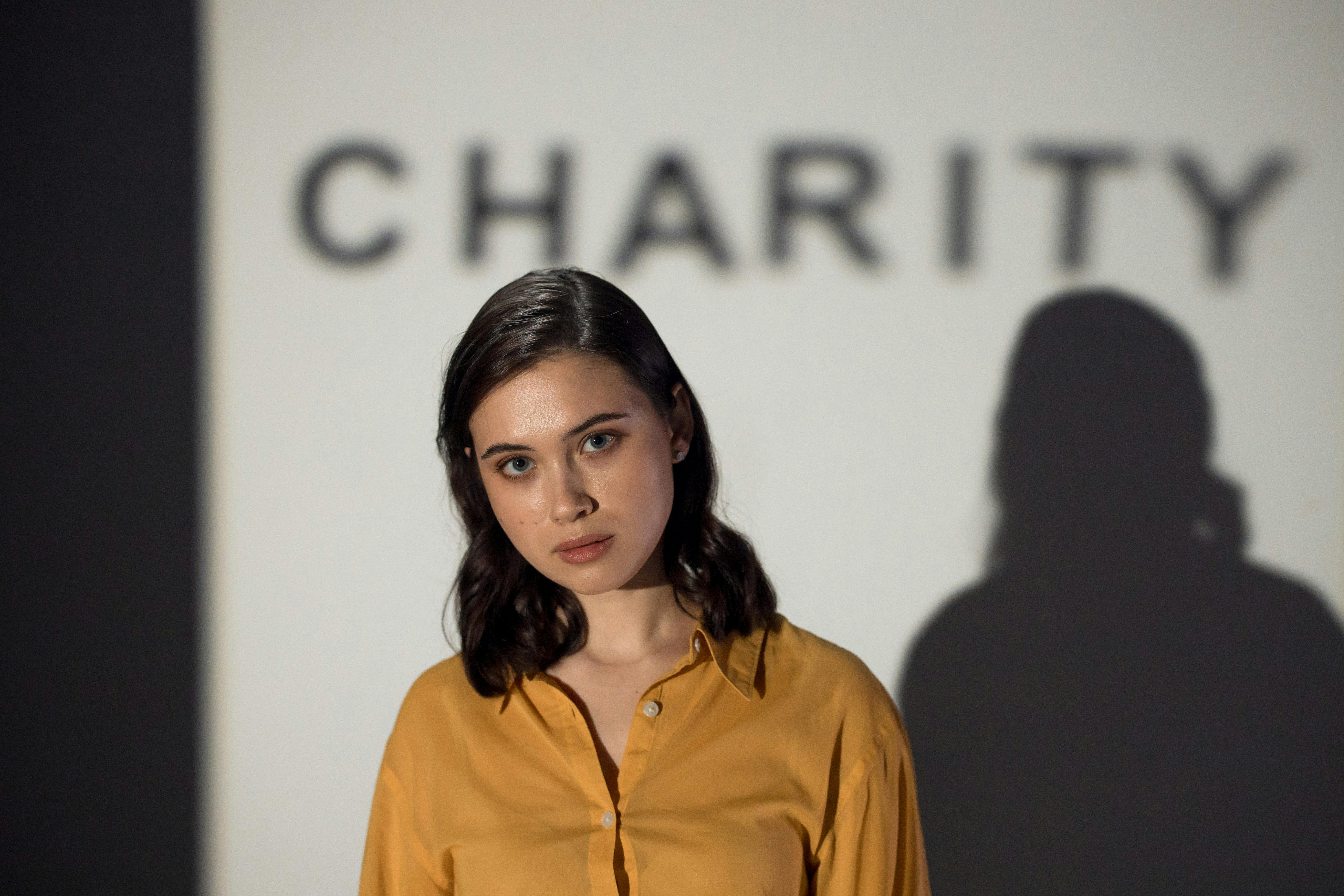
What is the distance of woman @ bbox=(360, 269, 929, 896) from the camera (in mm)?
1264

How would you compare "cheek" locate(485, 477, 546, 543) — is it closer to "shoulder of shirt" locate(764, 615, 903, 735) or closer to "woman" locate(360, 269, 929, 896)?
"woman" locate(360, 269, 929, 896)

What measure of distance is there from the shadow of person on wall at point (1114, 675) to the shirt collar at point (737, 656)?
38.5 inches

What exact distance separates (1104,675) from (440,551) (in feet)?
5.17

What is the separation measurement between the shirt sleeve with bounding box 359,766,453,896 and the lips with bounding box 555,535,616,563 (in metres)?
0.45

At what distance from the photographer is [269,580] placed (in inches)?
89.4

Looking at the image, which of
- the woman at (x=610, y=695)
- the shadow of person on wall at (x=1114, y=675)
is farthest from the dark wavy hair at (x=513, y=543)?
the shadow of person on wall at (x=1114, y=675)

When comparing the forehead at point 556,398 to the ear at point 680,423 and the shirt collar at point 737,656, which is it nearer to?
the ear at point 680,423

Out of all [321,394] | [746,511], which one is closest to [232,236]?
[321,394]

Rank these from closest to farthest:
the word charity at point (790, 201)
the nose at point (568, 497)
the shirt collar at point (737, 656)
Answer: the nose at point (568, 497) → the shirt collar at point (737, 656) → the word charity at point (790, 201)

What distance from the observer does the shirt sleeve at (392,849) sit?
137 cm

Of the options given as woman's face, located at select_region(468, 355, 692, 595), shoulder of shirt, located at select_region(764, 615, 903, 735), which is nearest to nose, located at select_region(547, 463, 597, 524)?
woman's face, located at select_region(468, 355, 692, 595)

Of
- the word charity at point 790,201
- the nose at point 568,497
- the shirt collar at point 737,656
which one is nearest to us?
the nose at point 568,497

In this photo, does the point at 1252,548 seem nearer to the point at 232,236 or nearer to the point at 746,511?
the point at 746,511

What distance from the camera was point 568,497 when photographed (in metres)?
1.24
